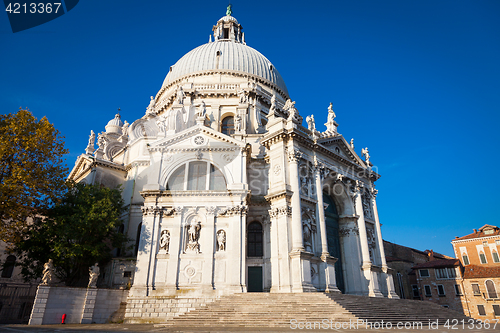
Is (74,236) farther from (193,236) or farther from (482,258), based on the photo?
(482,258)

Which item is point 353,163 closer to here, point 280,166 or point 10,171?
point 280,166

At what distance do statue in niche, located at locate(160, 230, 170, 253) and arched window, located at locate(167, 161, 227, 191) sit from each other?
2998 mm

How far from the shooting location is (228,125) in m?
34.3

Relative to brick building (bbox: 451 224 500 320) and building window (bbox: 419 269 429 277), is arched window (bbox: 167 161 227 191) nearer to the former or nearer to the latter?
building window (bbox: 419 269 429 277)

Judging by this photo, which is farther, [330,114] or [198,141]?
[330,114]

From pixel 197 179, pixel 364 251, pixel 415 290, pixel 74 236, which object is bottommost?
pixel 415 290

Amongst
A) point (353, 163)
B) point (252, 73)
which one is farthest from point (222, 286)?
point (252, 73)

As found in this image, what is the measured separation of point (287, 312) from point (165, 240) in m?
9.36

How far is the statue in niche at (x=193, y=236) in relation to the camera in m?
21.5

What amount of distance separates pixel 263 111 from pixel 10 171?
22894 mm

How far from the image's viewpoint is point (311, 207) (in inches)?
944

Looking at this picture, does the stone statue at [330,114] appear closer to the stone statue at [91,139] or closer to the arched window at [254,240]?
the arched window at [254,240]

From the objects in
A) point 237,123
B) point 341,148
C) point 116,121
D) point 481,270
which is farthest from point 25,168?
point 481,270

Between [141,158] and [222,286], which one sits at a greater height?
[141,158]
